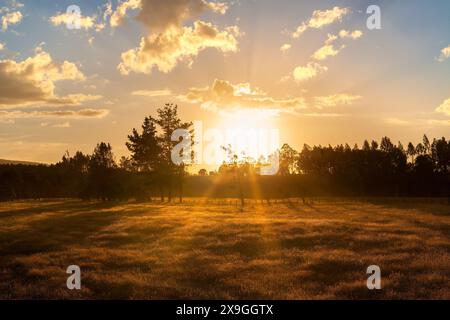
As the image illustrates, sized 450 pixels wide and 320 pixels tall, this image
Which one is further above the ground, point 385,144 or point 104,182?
point 385,144

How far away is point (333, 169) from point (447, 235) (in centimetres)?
14968

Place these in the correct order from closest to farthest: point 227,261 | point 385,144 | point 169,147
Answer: point 227,261 < point 169,147 < point 385,144

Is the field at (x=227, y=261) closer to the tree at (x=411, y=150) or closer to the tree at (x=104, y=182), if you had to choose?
the tree at (x=104, y=182)

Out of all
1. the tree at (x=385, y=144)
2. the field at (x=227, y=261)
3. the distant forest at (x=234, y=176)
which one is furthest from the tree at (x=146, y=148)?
the tree at (x=385, y=144)

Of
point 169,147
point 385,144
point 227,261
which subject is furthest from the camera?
point 385,144

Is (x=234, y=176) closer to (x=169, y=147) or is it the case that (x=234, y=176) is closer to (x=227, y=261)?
(x=169, y=147)

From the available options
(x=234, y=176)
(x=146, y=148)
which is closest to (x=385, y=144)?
(x=234, y=176)

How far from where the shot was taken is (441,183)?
514 feet

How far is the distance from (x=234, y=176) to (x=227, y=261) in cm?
9879

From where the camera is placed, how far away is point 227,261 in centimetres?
2569

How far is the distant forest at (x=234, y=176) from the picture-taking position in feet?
335

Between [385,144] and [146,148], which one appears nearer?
[146,148]
